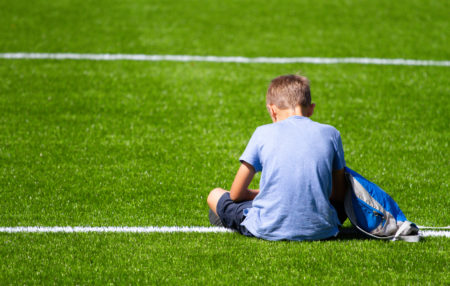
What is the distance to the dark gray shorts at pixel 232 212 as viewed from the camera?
4410 millimetres

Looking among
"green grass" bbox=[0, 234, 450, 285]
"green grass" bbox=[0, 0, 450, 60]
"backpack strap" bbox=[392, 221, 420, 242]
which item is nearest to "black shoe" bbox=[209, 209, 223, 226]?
"green grass" bbox=[0, 234, 450, 285]

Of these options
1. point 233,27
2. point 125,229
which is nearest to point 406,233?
point 125,229

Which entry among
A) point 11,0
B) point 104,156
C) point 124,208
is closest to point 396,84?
point 104,156

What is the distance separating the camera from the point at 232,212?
4.48 meters

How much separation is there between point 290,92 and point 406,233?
1.41 metres

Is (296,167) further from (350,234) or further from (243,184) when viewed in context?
(350,234)

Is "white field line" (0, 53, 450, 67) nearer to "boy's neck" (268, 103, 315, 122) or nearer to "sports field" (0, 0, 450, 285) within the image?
"sports field" (0, 0, 450, 285)

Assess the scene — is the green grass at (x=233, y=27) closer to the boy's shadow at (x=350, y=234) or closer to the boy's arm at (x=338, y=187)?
the boy's shadow at (x=350, y=234)

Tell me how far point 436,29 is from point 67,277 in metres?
10.4

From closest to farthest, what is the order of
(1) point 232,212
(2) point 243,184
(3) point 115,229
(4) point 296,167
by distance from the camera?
(4) point 296,167
(2) point 243,184
(1) point 232,212
(3) point 115,229

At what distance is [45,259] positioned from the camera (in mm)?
4062

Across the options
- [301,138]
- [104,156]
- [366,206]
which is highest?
[301,138]

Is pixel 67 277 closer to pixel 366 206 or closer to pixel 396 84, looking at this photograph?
pixel 366 206

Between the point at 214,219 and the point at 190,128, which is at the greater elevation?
the point at 214,219
